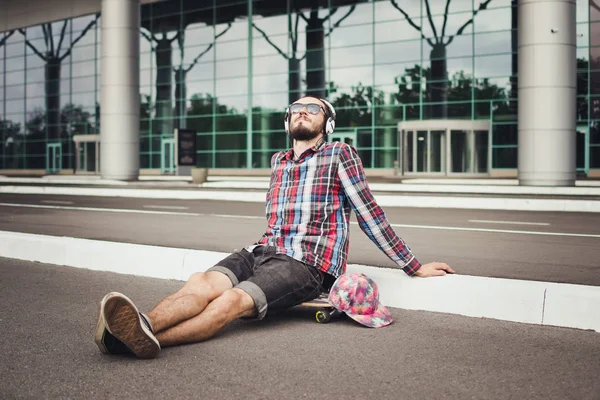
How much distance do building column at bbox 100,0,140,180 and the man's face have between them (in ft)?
109

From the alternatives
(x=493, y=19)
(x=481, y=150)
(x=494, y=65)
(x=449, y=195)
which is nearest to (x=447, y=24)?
(x=493, y=19)

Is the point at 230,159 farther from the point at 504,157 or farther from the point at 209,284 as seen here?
the point at 209,284

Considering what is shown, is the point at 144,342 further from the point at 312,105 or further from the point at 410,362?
the point at 312,105

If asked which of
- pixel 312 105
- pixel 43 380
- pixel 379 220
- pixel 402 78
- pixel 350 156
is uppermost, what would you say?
pixel 402 78

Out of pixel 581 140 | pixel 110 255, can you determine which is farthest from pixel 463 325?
pixel 581 140

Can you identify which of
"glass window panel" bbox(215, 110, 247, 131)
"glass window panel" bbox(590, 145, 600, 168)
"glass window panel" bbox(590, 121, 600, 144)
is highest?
"glass window panel" bbox(215, 110, 247, 131)

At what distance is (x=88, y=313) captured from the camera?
5.16 metres

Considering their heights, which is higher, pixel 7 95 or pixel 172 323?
pixel 7 95

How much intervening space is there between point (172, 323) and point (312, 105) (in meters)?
1.79

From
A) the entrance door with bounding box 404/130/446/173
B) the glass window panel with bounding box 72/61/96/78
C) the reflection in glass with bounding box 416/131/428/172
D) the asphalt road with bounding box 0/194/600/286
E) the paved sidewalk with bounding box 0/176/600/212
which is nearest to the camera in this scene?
the asphalt road with bounding box 0/194/600/286

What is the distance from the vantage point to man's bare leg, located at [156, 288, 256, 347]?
4008mm

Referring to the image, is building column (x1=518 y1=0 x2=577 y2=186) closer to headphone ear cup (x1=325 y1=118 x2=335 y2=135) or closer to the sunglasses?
headphone ear cup (x1=325 y1=118 x2=335 y2=135)

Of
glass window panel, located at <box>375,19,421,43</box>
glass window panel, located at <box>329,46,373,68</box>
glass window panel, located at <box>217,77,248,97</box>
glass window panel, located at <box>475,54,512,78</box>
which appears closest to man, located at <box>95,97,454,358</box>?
glass window panel, located at <box>475,54,512,78</box>

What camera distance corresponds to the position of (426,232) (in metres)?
11.3
